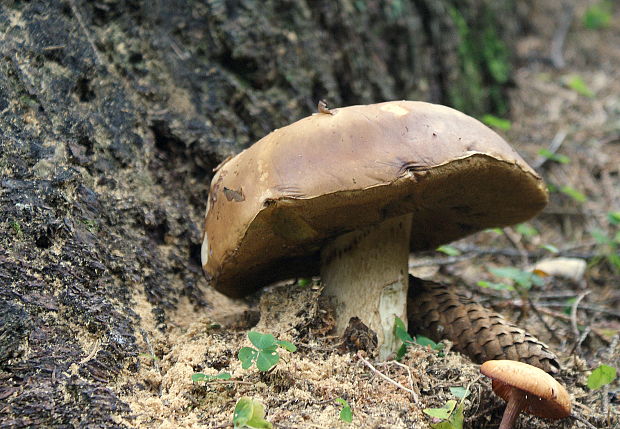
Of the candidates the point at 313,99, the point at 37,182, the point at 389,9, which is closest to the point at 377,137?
the point at 37,182

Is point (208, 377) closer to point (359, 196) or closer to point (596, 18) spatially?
point (359, 196)

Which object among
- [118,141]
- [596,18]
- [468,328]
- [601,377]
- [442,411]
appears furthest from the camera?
[596,18]

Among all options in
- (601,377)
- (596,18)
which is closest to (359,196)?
(601,377)

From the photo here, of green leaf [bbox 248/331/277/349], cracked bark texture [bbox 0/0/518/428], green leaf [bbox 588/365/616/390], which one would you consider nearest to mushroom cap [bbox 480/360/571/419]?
green leaf [bbox 588/365/616/390]

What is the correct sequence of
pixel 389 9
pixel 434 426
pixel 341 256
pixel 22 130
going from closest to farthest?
pixel 434 426
pixel 22 130
pixel 341 256
pixel 389 9

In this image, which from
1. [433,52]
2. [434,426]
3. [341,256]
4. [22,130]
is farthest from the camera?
[433,52]

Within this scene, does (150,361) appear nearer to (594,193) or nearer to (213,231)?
(213,231)
